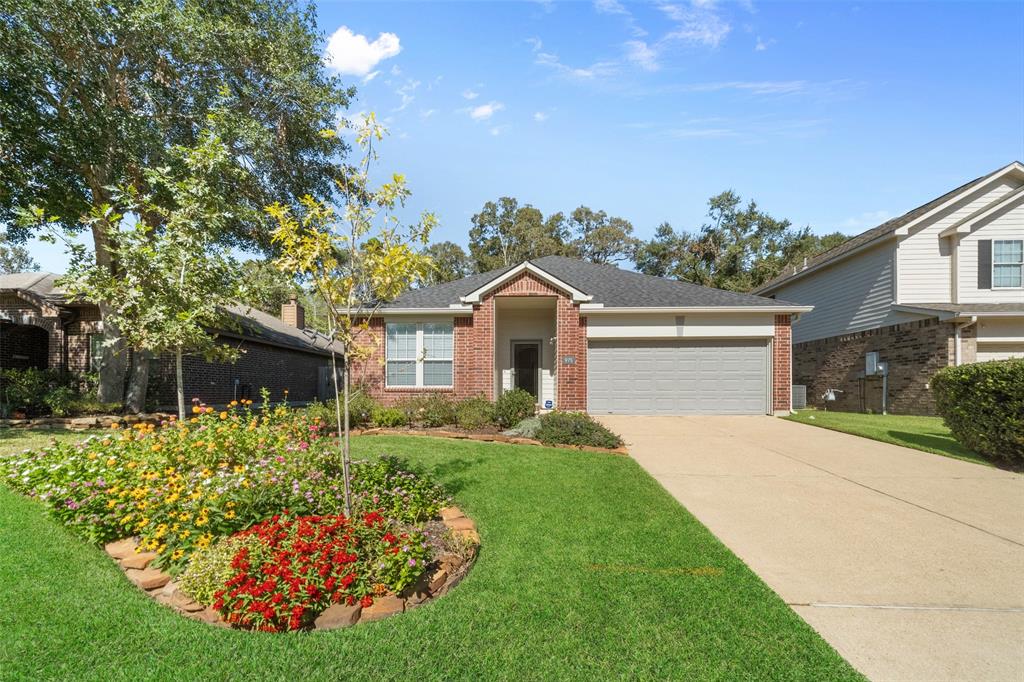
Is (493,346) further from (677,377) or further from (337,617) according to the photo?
(337,617)

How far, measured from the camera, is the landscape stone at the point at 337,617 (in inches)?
115

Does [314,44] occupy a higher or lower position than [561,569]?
higher

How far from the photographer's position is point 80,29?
10.3 m

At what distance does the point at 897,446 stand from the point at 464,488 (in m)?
8.35

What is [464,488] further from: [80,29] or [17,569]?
[80,29]

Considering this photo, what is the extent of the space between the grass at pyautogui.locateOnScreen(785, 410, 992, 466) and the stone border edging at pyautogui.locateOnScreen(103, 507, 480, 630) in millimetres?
8676

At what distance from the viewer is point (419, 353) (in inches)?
567

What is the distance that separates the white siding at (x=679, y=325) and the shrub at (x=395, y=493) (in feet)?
31.8

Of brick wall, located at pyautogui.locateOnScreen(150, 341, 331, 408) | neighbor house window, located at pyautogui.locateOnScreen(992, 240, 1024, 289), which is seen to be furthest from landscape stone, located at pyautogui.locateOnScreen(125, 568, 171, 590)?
neighbor house window, located at pyautogui.locateOnScreen(992, 240, 1024, 289)

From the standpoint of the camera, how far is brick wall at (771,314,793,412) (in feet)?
45.2

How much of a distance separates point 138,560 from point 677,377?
13.2 metres

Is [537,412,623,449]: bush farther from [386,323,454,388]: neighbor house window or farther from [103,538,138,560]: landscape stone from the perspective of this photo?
[103,538,138,560]: landscape stone

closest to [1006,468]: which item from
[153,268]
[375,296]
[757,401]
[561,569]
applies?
[757,401]

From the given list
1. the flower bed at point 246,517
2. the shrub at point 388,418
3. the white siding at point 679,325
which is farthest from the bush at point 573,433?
the white siding at point 679,325
